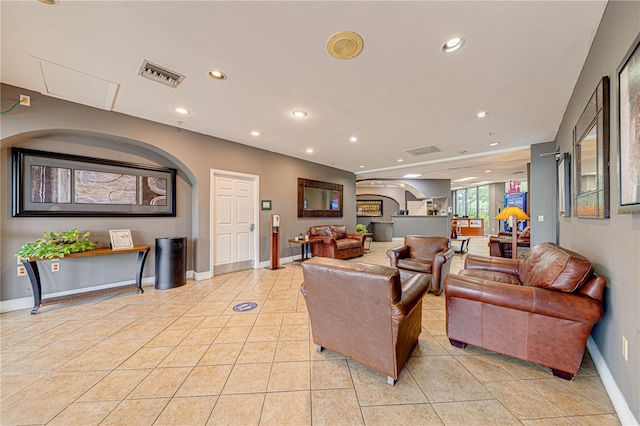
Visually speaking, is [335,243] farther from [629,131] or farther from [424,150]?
[629,131]

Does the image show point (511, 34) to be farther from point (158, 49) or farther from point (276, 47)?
point (158, 49)

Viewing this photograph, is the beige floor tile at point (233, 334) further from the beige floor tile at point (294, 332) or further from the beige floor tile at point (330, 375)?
the beige floor tile at point (330, 375)

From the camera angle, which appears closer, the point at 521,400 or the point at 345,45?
the point at 521,400

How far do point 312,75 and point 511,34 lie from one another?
66.9 inches

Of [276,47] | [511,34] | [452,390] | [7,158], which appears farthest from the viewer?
[7,158]

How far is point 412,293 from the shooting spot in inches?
65.6

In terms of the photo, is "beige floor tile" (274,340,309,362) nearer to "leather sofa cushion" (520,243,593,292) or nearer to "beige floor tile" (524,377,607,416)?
"beige floor tile" (524,377,607,416)

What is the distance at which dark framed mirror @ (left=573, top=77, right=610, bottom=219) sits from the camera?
1.59 m

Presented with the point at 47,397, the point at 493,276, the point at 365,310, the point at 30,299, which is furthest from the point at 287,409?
the point at 30,299

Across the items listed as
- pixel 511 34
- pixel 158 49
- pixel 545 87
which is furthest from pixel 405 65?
pixel 158 49

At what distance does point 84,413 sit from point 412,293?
7.34 feet

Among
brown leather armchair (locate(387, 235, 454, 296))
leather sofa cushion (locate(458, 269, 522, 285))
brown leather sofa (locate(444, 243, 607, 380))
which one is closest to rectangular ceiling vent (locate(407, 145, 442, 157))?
brown leather armchair (locate(387, 235, 454, 296))

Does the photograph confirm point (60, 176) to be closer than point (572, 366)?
No

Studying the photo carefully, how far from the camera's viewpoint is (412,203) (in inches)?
426
